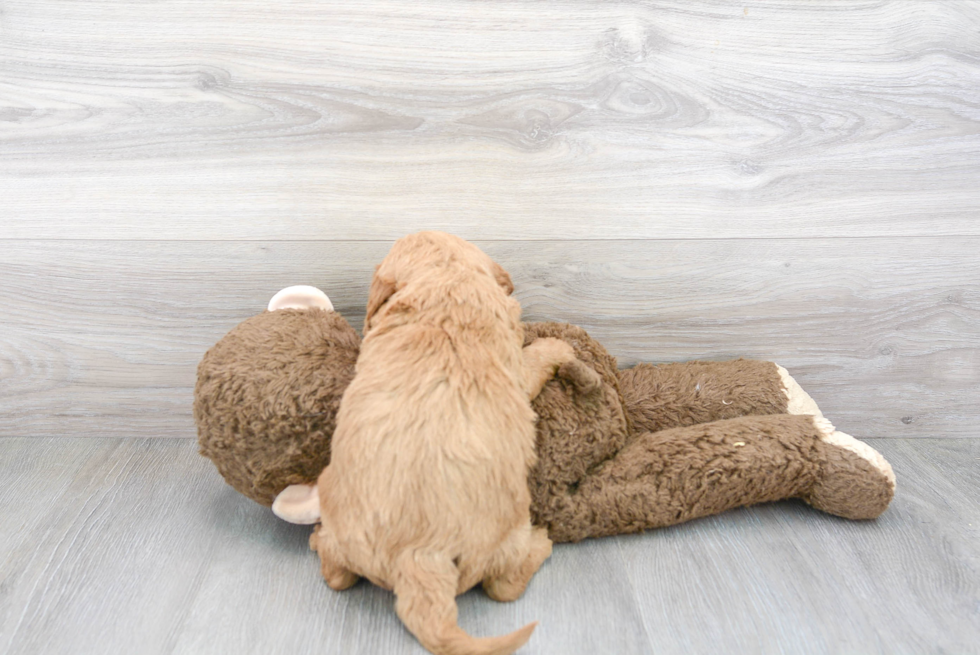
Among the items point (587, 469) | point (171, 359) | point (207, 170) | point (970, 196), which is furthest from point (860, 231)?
point (171, 359)

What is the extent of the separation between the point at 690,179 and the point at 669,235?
0.32ft

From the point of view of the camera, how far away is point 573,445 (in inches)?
38.1

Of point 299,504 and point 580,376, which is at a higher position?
point 580,376

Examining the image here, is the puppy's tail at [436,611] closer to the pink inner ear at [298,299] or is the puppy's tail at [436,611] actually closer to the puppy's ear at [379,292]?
the puppy's ear at [379,292]

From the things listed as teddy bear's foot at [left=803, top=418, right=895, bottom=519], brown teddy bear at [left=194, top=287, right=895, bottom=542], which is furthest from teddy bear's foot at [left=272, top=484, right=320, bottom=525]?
teddy bear's foot at [left=803, top=418, right=895, bottom=519]

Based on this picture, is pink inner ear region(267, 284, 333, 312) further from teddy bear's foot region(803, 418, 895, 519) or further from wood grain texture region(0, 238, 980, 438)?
teddy bear's foot region(803, 418, 895, 519)

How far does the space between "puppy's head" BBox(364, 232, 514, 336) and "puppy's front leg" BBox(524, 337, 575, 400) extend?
98 mm

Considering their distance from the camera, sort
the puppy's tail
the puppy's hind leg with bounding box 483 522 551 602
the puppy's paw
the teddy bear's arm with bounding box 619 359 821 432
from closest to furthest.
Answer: the puppy's tail, the puppy's hind leg with bounding box 483 522 551 602, the puppy's paw, the teddy bear's arm with bounding box 619 359 821 432

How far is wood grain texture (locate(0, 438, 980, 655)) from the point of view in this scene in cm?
82

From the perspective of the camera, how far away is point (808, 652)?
0.80 meters

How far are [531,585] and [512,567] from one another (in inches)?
2.5

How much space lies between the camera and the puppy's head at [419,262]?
893mm

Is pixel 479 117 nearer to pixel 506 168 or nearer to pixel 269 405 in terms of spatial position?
pixel 506 168

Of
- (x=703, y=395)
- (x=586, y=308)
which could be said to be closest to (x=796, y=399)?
(x=703, y=395)
